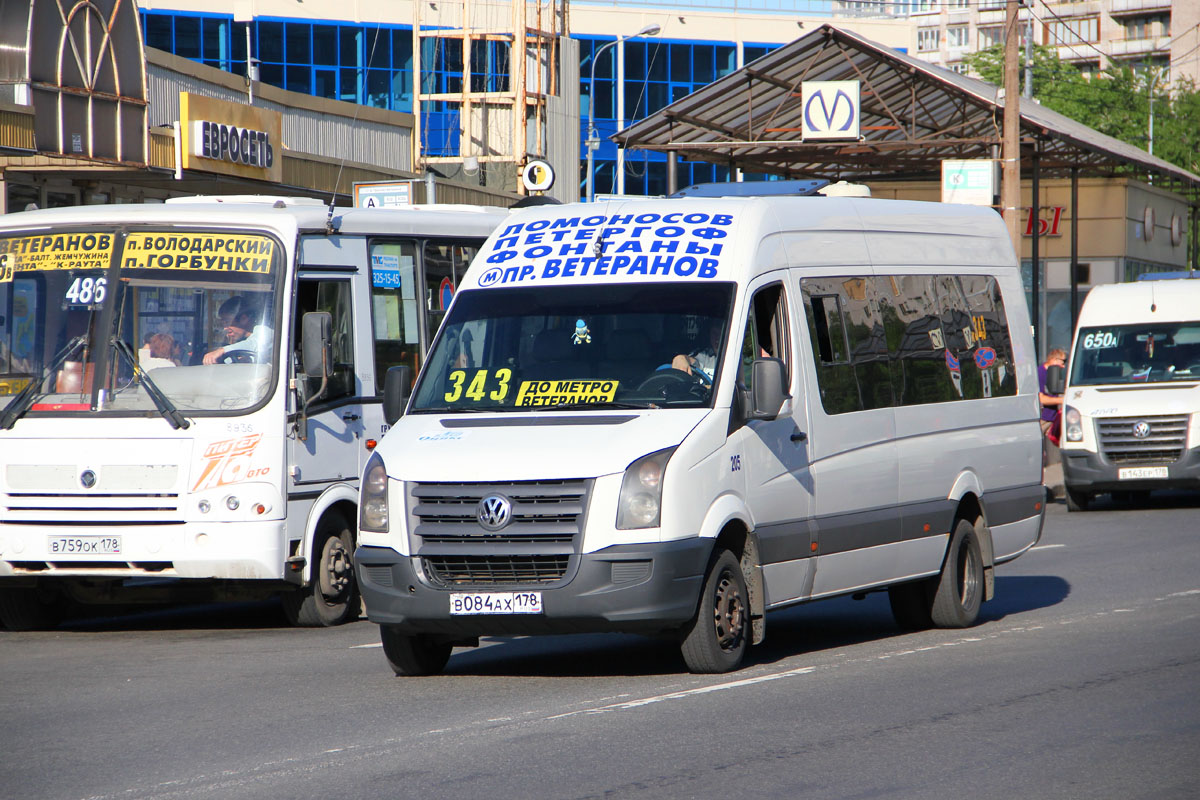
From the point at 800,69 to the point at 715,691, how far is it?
22862 mm

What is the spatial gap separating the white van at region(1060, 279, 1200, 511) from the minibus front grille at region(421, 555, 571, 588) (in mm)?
13943

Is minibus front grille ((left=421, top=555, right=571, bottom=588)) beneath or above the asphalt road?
above

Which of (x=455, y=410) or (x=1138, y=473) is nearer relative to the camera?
(x=455, y=410)

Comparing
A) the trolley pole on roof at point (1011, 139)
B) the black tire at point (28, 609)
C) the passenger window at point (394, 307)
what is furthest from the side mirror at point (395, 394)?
the trolley pole on roof at point (1011, 139)

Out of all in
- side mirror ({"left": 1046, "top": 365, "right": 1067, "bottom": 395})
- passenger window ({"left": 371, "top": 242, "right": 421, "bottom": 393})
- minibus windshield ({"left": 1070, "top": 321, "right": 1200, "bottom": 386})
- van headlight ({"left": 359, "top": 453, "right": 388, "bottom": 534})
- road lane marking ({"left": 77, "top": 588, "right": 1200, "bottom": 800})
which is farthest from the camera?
minibus windshield ({"left": 1070, "top": 321, "right": 1200, "bottom": 386})

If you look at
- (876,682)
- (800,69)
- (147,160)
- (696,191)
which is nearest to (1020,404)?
(696,191)

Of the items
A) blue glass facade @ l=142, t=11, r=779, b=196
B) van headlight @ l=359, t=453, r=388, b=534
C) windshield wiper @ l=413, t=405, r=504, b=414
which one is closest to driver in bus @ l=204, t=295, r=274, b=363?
windshield wiper @ l=413, t=405, r=504, b=414

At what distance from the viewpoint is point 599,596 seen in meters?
8.73

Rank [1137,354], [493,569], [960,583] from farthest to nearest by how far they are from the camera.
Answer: [1137,354] < [960,583] < [493,569]

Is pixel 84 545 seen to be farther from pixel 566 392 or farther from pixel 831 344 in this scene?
pixel 831 344

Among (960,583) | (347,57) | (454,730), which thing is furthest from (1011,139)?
(347,57)

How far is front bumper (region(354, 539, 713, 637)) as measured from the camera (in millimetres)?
8742

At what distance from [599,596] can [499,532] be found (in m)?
0.58

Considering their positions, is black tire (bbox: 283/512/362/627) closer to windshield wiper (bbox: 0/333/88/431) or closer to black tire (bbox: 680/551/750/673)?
windshield wiper (bbox: 0/333/88/431)
